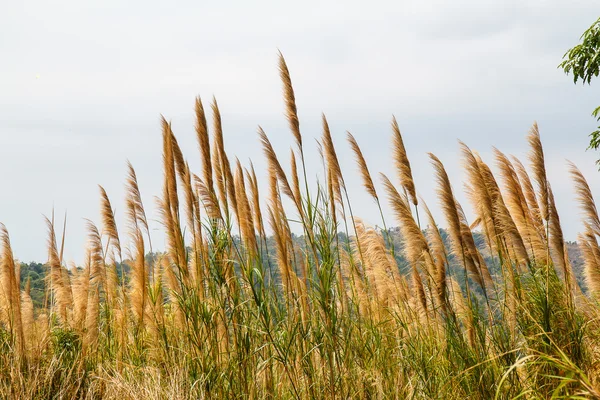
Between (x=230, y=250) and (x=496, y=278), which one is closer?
(x=230, y=250)

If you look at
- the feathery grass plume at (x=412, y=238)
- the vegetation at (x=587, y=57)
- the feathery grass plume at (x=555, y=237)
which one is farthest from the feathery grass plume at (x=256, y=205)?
the vegetation at (x=587, y=57)

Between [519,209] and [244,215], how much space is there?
2.11 meters

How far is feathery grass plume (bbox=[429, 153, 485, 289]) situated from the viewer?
4176mm

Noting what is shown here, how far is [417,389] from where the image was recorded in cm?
400

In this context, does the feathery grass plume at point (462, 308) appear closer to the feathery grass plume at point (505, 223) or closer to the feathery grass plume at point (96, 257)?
the feathery grass plume at point (505, 223)

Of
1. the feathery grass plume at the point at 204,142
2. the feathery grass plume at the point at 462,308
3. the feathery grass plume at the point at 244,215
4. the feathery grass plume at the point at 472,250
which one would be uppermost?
the feathery grass plume at the point at 204,142

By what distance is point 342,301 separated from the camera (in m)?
4.12

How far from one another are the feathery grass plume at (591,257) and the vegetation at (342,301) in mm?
16

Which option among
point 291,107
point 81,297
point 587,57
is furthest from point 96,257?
point 587,57

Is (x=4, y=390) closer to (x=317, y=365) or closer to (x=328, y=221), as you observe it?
(x=317, y=365)

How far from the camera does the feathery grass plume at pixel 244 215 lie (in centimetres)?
437

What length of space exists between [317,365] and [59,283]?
3445mm

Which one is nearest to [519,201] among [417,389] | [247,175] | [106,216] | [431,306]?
[431,306]

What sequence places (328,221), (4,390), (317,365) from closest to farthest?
(328,221)
(317,365)
(4,390)
